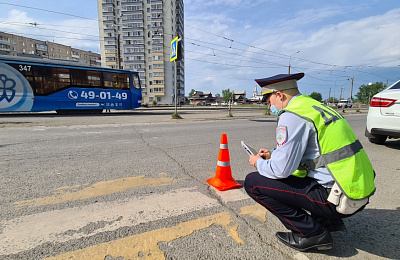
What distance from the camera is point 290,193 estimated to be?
1686mm

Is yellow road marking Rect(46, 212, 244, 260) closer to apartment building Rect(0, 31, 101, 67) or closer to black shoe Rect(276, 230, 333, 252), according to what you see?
black shoe Rect(276, 230, 333, 252)

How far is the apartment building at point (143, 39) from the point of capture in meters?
63.5

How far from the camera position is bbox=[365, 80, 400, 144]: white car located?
4668mm

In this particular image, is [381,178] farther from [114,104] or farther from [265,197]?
[114,104]

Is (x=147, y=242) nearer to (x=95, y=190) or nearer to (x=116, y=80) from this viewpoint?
(x=95, y=190)

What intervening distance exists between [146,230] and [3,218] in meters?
1.58

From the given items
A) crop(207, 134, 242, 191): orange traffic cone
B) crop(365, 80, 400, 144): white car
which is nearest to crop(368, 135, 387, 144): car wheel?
crop(365, 80, 400, 144): white car

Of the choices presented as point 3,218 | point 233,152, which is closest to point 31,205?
point 3,218

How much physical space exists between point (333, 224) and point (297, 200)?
549 mm

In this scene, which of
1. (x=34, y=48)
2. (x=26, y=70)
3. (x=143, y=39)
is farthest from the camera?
(x=34, y=48)

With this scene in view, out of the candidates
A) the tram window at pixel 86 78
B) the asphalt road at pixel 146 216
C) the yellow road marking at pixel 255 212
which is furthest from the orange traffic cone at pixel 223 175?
the tram window at pixel 86 78

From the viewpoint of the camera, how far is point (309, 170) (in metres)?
1.68

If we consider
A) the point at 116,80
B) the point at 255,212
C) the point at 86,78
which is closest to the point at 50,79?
the point at 86,78

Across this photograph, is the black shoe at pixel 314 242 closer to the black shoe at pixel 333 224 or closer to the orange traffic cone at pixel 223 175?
the black shoe at pixel 333 224
